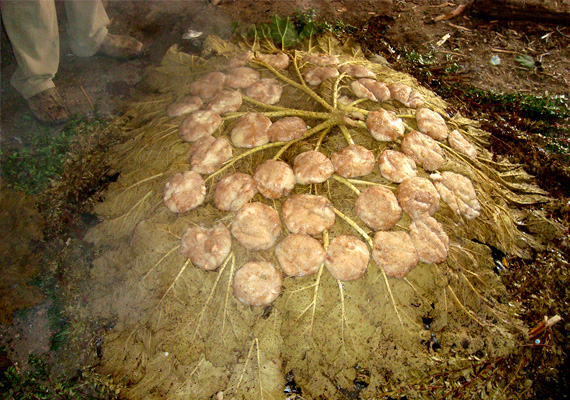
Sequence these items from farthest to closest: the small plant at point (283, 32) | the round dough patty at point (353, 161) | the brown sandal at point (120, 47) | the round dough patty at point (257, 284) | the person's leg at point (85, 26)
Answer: the brown sandal at point (120, 47)
the person's leg at point (85, 26)
the small plant at point (283, 32)
the round dough patty at point (353, 161)
the round dough patty at point (257, 284)

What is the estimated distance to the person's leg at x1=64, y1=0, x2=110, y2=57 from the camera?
4.39 m

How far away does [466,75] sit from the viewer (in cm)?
462

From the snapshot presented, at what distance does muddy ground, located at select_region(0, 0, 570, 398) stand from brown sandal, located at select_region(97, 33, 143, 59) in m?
0.11

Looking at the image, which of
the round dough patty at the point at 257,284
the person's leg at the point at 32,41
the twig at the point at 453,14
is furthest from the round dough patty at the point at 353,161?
the twig at the point at 453,14

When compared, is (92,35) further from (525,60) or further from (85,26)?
(525,60)

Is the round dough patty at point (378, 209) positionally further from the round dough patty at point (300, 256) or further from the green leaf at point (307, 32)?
the green leaf at point (307, 32)

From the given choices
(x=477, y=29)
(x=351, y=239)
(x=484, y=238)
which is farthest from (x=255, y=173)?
(x=477, y=29)

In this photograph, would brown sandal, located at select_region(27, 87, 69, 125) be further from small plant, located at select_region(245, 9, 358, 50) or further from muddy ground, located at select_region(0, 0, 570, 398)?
small plant, located at select_region(245, 9, 358, 50)

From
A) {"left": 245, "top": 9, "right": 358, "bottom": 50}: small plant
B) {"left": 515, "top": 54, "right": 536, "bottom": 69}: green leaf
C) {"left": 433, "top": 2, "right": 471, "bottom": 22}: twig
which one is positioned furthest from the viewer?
{"left": 433, "top": 2, "right": 471, "bottom": 22}: twig

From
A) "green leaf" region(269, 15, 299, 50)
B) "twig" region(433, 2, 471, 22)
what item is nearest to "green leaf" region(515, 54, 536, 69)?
"twig" region(433, 2, 471, 22)

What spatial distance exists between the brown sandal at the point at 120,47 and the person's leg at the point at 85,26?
67mm

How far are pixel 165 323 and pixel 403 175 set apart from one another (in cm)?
192

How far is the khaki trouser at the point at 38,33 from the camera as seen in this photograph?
3.59 meters

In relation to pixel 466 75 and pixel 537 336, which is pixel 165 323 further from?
pixel 466 75
